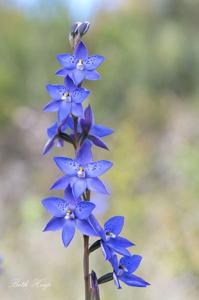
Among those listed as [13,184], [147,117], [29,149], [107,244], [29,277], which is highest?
[147,117]

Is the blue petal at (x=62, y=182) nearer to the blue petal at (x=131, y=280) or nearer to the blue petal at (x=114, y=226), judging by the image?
the blue petal at (x=114, y=226)

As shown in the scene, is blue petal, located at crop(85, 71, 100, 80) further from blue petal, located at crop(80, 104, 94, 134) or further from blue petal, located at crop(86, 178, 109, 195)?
blue petal, located at crop(86, 178, 109, 195)

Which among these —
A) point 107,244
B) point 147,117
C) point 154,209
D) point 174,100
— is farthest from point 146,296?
point 174,100

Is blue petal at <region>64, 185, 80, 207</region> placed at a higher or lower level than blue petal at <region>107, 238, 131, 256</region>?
higher

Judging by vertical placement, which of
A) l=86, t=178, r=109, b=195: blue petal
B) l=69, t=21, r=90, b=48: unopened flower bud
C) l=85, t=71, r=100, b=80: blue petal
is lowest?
l=86, t=178, r=109, b=195: blue petal

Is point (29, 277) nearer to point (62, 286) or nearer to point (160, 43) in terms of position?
point (62, 286)

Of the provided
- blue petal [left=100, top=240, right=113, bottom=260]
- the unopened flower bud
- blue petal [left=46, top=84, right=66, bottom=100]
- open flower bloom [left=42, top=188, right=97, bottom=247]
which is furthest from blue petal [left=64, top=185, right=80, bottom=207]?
the unopened flower bud

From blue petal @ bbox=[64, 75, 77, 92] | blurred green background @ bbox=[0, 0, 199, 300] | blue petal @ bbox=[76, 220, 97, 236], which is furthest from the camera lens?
blurred green background @ bbox=[0, 0, 199, 300]
